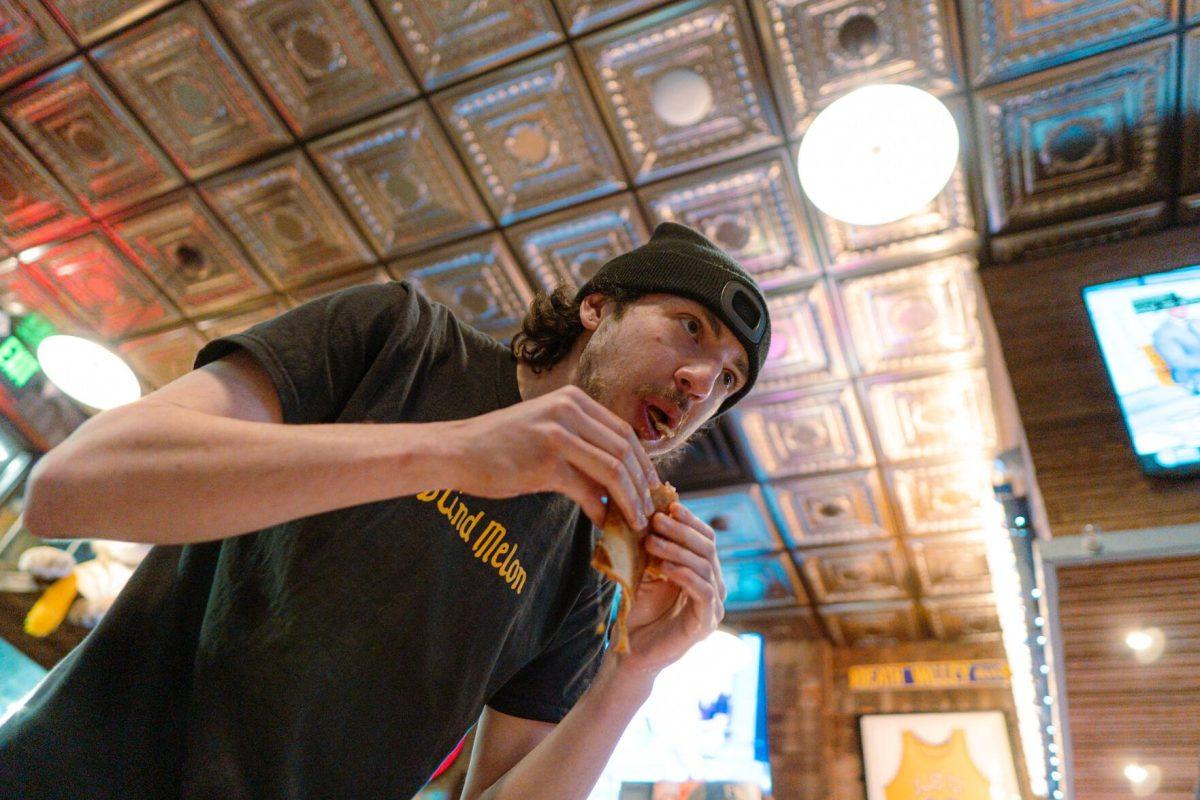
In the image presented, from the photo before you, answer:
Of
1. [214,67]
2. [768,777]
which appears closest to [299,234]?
[214,67]

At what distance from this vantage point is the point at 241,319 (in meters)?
4.84

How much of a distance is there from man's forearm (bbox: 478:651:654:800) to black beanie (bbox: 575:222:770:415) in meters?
0.81

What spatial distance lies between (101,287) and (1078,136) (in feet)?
19.4

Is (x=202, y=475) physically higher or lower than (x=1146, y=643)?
lower

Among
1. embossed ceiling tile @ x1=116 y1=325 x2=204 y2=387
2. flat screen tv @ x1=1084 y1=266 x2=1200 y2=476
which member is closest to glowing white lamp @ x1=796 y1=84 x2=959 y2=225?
flat screen tv @ x1=1084 y1=266 x2=1200 y2=476

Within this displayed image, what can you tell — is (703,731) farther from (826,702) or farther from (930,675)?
(930,675)

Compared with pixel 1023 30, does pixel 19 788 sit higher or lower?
lower

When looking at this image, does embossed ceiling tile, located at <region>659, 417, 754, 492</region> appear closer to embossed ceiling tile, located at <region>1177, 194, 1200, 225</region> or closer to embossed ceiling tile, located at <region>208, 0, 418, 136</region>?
embossed ceiling tile, located at <region>1177, 194, 1200, 225</region>

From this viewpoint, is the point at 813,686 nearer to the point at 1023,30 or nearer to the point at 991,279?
the point at 991,279

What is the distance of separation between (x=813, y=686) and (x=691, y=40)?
16.4 ft

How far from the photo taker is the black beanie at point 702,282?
1.70m

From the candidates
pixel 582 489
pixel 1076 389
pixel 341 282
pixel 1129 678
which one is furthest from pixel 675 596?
pixel 341 282

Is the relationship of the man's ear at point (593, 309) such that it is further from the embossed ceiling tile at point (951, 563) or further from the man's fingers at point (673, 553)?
the embossed ceiling tile at point (951, 563)

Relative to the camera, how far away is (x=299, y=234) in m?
4.34
